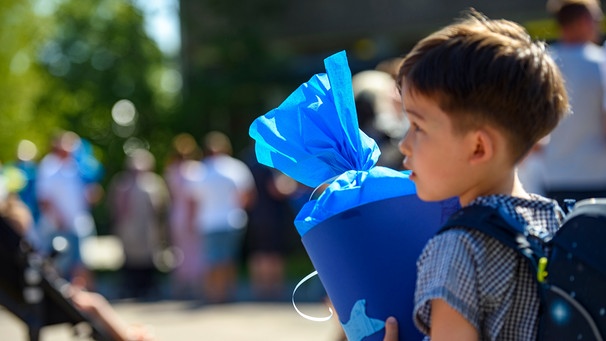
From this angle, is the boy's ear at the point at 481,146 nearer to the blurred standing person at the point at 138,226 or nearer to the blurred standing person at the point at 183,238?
the blurred standing person at the point at 183,238

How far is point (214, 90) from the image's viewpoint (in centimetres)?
1930

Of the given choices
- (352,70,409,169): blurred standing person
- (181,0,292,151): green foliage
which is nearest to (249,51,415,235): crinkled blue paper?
(352,70,409,169): blurred standing person

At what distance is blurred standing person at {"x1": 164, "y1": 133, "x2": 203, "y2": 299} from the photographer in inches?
492

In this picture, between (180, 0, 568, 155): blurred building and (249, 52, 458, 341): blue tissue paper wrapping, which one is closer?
(249, 52, 458, 341): blue tissue paper wrapping

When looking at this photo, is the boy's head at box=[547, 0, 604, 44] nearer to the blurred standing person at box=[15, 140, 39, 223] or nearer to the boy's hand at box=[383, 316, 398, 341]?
the boy's hand at box=[383, 316, 398, 341]

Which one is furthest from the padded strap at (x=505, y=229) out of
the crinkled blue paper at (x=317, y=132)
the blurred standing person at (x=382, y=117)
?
the blurred standing person at (x=382, y=117)

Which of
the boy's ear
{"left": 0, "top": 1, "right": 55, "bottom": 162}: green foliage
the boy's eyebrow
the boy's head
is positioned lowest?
{"left": 0, "top": 1, "right": 55, "bottom": 162}: green foliage

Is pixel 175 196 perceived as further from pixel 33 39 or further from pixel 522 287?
pixel 33 39

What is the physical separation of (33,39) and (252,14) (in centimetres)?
1293

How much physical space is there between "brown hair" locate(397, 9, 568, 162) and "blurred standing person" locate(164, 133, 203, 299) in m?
10.6

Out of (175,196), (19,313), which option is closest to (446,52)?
(19,313)

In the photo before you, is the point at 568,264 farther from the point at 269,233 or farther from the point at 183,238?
the point at 183,238

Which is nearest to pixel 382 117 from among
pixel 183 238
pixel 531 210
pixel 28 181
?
pixel 531 210

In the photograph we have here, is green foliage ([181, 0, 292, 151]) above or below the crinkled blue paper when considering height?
below
